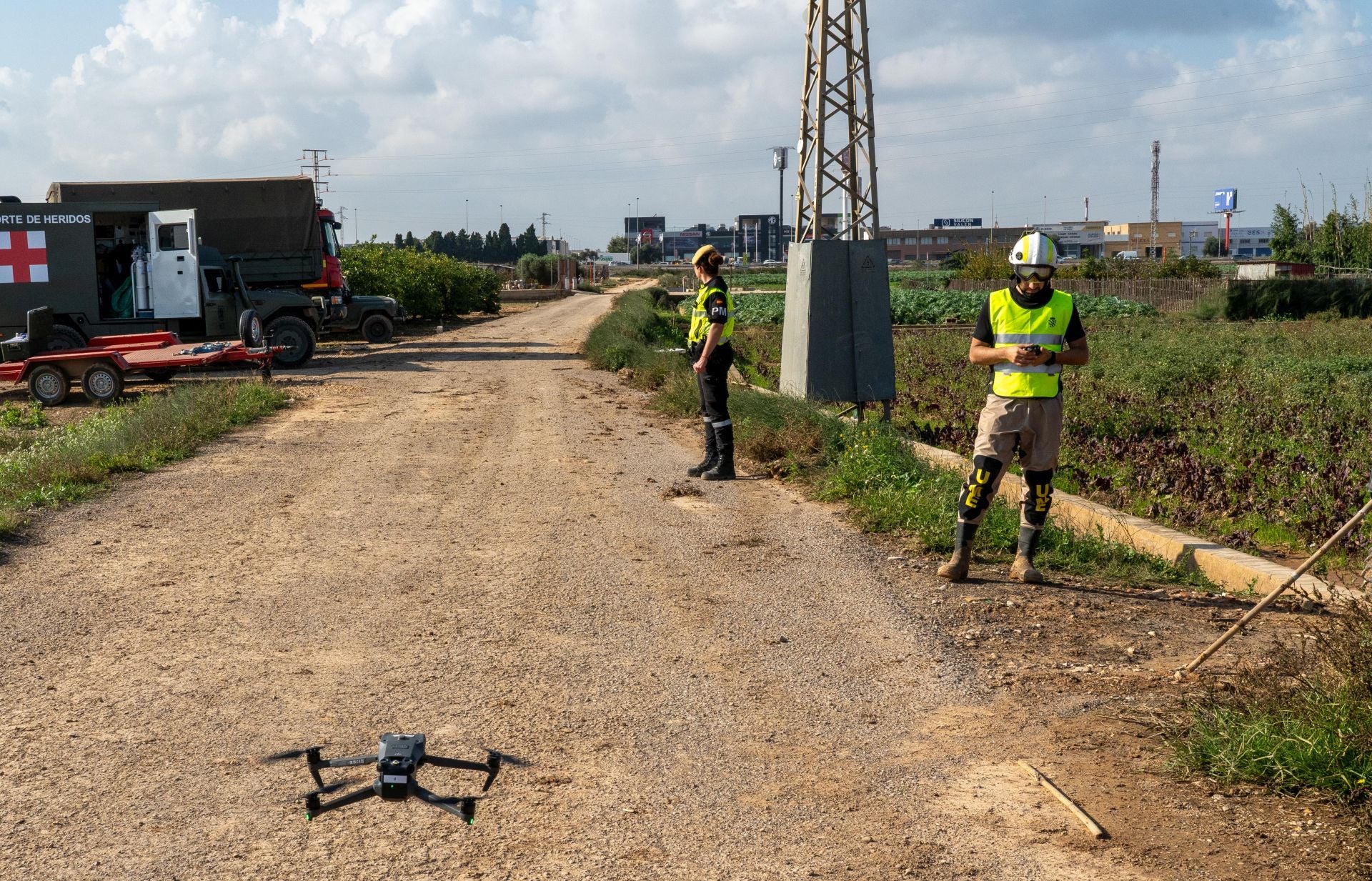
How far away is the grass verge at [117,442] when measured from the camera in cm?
977

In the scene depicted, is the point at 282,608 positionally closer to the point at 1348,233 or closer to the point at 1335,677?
the point at 1335,677

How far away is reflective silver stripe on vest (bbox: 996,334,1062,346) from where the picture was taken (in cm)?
694

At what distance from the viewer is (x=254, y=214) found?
24.7 metres

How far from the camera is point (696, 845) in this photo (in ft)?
12.8

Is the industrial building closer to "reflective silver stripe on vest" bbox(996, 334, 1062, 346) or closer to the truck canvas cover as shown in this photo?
the truck canvas cover

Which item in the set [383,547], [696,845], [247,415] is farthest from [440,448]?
[696,845]

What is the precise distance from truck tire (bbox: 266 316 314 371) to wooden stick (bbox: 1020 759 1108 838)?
20.0 meters

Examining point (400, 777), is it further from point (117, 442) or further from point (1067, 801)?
point (117, 442)

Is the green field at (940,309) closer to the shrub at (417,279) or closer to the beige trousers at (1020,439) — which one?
the shrub at (417,279)

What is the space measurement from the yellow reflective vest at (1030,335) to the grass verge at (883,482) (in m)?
1.11

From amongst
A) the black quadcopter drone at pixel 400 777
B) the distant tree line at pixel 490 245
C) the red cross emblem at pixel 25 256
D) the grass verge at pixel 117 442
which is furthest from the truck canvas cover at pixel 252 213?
the distant tree line at pixel 490 245

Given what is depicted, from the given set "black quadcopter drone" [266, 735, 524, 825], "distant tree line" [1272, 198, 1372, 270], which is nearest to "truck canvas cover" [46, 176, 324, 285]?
"black quadcopter drone" [266, 735, 524, 825]

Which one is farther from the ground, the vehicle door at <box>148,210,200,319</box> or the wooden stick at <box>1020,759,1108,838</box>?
the vehicle door at <box>148,210,200,319</box>

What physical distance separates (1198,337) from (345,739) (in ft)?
79.8
